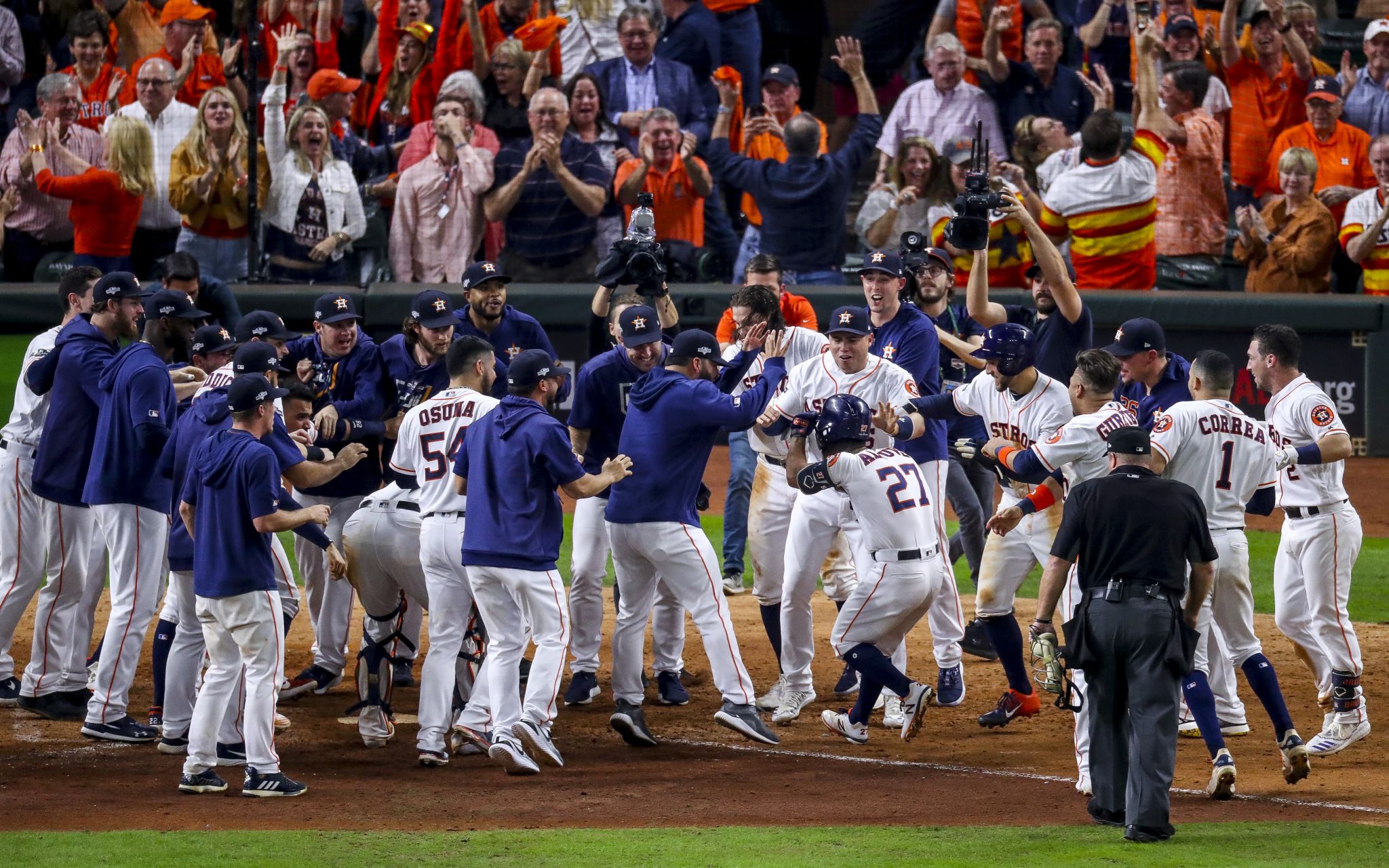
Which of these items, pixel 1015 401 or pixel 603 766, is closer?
pixel 603 766

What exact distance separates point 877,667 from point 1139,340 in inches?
72.6

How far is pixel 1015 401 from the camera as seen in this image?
310 inches

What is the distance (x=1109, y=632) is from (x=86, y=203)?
8.96 m

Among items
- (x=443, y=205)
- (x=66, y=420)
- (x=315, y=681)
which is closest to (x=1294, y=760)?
(x=315, y=681)

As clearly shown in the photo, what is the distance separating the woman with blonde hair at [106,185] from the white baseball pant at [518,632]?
256 inches

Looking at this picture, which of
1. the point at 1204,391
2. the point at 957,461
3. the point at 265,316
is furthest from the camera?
the point at 957,461

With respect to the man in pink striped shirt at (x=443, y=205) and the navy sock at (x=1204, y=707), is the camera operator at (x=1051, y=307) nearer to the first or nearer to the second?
the navy sock at (x=1204, y=707)

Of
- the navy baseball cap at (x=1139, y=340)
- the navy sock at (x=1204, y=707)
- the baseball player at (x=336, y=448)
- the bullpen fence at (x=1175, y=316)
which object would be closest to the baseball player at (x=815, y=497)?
the navy baseball cap at (x=1139, y=340)

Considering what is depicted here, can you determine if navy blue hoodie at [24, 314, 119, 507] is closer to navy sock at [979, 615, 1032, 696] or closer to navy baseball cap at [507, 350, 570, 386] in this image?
navy baseball cap at [507, 350, 570, 386]

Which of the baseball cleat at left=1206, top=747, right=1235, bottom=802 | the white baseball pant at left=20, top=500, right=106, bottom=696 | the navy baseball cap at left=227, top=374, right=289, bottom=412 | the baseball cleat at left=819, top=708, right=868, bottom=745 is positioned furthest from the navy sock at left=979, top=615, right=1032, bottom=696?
the white baseball pant at left=20, top=500, right=106, bottom=696

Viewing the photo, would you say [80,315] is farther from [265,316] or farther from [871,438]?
[871,438]

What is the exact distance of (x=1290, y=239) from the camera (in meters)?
13.5

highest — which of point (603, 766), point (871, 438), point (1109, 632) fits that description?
point (871, 438)

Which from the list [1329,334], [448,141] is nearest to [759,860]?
[448,141]
